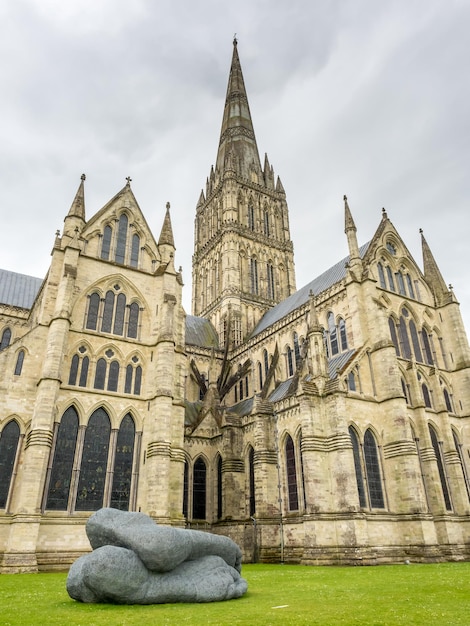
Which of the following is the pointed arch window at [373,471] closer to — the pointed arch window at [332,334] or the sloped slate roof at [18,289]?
the pointed arch window at [332,334]

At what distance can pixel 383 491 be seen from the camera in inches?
1031

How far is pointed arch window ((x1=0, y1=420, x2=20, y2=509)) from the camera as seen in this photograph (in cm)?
2178

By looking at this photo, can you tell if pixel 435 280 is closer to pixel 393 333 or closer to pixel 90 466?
pixel 393 333

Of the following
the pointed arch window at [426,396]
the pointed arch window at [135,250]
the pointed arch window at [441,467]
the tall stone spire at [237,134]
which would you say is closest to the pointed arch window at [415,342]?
the pointed arch window at [426,396]

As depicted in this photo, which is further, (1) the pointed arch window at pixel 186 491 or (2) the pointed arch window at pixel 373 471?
(1) the pointed arch window at pixel 186 491

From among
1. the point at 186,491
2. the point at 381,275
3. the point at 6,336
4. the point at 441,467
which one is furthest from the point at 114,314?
the point at 441,467

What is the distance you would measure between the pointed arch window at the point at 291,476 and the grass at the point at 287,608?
12861mm

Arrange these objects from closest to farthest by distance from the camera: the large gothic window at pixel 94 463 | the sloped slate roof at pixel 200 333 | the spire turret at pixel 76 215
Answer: the large gothic window at pixel 94 463 < the spire turret at pixel 76 215 < the sloped slate roof at pixel 200 333

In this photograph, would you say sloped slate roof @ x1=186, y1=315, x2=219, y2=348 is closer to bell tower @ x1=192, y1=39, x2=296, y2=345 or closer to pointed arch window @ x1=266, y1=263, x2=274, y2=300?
bell tower @ x1=192, y1=39, x2=296, y2=345

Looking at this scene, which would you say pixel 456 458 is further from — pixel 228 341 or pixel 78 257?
pixel 78 257

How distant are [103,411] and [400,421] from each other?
658 inches

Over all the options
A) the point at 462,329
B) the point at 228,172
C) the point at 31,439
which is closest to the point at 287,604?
the point at 31,439

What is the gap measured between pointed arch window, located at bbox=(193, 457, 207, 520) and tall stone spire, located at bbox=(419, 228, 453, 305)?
21715mm

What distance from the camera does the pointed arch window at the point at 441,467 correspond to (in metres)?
28.3
